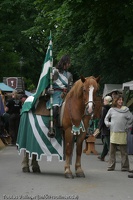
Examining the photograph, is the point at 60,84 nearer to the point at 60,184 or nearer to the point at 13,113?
the point at 60,184

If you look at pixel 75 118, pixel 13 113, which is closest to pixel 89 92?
pixel 75 118

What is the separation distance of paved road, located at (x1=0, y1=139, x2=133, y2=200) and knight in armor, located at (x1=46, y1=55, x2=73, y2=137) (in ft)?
4.15

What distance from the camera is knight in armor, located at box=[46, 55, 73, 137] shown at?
34.1ft

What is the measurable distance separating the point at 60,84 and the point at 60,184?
219 centimetres

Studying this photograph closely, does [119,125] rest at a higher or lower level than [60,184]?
higher

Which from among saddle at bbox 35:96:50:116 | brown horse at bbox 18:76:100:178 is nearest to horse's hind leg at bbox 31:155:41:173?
brown horse at bbox 18:76:100:178

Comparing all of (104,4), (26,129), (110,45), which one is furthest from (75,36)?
(26,129)

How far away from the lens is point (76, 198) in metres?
7.94

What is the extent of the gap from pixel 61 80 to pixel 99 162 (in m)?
3.96

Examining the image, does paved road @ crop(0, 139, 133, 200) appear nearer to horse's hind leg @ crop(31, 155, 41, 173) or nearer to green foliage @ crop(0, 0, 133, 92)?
horse's hind leg @ crop(31, 155, 41, 173)

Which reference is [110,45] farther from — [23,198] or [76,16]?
[23,198]

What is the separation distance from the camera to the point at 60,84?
10539mm

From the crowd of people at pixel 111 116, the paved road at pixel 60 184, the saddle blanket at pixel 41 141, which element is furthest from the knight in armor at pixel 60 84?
the paved road at pixel 60 184

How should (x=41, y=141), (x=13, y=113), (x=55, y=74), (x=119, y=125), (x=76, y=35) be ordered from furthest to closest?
1. (x=76, y=35)
2. (x=13, y=113)
3. (x=119, y=125)
4. (x=41, y=141)
5. (x=55, y=74)
